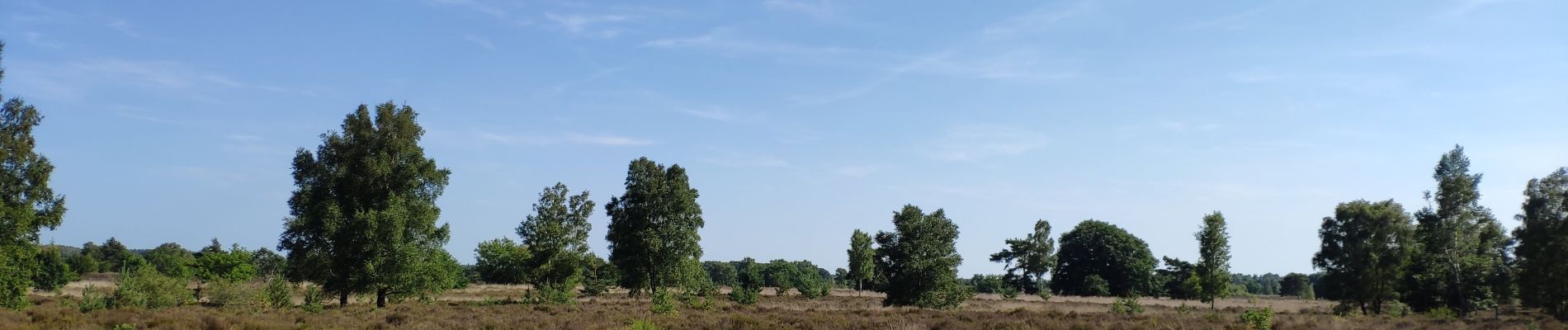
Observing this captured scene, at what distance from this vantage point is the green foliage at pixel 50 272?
43.0m

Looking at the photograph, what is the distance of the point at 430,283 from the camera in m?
42.4

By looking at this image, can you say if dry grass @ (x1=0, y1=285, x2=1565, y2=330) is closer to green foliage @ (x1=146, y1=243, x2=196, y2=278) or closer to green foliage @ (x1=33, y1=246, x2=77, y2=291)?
green foliage @ (x1=33, y1=246, x2=77, y2=291)

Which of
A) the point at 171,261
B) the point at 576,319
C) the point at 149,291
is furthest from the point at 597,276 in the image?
the point at 171,261

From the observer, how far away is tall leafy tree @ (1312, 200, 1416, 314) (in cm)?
5803

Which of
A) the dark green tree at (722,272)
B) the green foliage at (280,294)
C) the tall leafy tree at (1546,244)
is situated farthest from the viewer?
the dark green tree at (722,272)

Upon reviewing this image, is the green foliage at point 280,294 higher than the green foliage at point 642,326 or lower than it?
higher

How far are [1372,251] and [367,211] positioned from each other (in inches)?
2464

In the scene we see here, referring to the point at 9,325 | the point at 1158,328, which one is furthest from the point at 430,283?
the point at 1158,328

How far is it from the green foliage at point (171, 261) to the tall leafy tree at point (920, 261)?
210ft

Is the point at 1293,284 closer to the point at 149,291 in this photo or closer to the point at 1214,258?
the point at 1214,258

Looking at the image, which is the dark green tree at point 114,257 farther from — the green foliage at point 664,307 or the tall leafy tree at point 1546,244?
the tall leafy tree at point 1546,244

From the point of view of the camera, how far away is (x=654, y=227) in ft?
195

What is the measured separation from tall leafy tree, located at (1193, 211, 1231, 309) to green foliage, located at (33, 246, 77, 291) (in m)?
65.4

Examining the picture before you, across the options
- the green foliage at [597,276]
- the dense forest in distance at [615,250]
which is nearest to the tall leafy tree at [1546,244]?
the dense forest in distance at [615,250]
